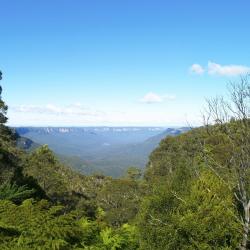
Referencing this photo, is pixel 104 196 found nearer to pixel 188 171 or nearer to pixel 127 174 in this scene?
pixel 127 174

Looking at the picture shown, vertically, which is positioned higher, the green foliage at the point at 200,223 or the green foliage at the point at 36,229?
the green foliage at the point at 36,229

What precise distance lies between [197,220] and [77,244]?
17502 millimetres

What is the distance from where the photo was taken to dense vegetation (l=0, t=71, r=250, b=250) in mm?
9234

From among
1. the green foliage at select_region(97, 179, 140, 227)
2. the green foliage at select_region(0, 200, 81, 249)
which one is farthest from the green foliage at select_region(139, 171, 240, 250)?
the green foliage at select_region(97, 179, 140, 227)

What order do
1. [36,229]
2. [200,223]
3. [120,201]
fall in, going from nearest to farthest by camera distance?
[36,229]
[200,223]
[120,201]

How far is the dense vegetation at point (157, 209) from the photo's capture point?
9.23 m

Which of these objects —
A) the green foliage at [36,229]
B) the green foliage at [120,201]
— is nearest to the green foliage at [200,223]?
the green foliage at [36,229]

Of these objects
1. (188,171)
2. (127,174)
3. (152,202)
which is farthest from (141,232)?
(127,174)

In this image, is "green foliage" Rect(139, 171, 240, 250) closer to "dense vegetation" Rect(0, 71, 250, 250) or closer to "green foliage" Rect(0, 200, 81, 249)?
"dense vegetation" Rect(0, 71, 250, 250)

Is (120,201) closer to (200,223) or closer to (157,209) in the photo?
(157,209)

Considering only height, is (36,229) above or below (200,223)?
above

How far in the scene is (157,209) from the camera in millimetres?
31141

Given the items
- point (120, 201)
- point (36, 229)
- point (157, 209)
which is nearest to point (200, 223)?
point (157, 209)

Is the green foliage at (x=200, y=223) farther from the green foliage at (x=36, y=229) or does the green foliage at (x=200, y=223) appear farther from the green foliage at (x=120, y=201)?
the green foliage at (x=120, y=201)
